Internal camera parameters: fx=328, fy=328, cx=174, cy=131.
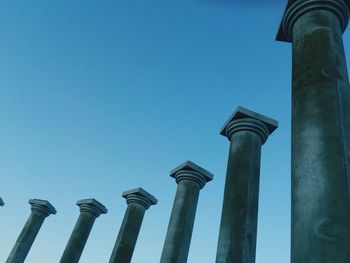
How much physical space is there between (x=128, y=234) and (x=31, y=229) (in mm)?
16227

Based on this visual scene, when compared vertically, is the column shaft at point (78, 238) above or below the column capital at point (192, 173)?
below

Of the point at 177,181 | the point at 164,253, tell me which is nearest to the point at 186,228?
the point at 164,253

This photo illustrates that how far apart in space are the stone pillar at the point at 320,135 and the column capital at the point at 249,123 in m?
6.50

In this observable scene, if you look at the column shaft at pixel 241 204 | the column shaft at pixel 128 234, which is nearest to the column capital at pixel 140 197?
the column shaft at pixel 128 234

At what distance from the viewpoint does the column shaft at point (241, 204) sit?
14.6 meters

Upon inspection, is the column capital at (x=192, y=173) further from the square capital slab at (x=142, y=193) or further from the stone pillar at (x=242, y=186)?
the stone pillar at (x=242, y=186)

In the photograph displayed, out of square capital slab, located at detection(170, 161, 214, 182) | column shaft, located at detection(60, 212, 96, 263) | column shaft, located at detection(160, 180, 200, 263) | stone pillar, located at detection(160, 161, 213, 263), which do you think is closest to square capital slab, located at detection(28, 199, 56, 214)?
column shaft, located at detection(60, 212, 96, 263)

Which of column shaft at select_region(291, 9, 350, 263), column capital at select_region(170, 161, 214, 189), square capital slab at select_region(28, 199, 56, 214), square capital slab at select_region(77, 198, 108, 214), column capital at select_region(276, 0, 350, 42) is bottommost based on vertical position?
column shaft at select_region(291, 9, 350, 263)

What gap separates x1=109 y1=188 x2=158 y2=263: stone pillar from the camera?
27.6 meters

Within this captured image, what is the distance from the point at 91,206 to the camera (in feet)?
116

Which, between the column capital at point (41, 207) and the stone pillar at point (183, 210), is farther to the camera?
the column capital at point (41, 207)

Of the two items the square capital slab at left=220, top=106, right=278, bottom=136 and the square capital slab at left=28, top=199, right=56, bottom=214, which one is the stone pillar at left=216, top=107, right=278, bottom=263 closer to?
the square capital slab at left=220, top=106, right=278, bottom=136

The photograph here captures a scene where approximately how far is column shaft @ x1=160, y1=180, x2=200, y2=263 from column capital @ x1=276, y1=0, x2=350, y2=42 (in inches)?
557

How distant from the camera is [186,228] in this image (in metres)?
23.1
